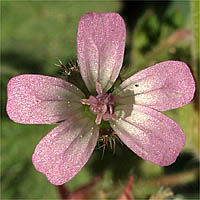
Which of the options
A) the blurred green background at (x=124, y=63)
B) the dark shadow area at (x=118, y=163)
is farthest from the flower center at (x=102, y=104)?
the dark shadow area at (x=118, y=163)

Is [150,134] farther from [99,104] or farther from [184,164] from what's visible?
[184,164]

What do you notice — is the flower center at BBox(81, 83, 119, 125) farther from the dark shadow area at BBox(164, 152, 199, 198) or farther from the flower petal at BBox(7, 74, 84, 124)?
the dark shadow area at BBox(164, 152, 199, 198)

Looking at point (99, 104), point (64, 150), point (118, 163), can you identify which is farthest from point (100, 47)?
point (118, 163)

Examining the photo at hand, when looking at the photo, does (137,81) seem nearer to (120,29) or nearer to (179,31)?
(120,29)

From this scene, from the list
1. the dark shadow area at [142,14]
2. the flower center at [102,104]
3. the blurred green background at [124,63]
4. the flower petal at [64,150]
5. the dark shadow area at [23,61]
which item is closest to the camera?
the flower petal at [64,150]

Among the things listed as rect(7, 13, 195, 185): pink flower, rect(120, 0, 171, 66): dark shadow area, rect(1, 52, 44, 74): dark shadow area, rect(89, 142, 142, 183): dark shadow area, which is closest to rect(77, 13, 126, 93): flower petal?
rect(7, 13, 195, 185): pink flower

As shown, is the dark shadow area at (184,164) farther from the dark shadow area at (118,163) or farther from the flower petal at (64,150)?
the flower petal at (64,150)

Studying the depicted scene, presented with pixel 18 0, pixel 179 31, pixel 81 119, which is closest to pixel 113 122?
pixel 81 119
